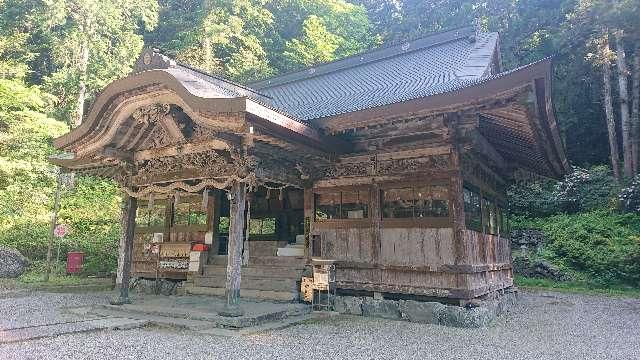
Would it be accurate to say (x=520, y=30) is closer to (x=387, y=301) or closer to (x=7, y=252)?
(x=387, y=301)

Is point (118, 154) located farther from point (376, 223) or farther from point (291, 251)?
point (376, 223)

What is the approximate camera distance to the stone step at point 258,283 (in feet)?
28.4

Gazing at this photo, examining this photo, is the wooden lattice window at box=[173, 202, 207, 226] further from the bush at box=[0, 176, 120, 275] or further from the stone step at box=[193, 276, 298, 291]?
the bush at box=[0, 176, 120, 275]

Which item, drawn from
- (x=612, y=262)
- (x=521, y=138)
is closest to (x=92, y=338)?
(x=521, y=138)

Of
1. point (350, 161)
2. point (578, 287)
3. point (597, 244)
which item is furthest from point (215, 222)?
point (597, 244)

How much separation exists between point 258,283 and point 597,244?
1396cm

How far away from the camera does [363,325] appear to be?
22.7 ft

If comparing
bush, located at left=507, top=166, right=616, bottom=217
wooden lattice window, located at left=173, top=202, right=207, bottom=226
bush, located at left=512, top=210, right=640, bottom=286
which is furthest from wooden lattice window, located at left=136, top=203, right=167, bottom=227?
bush, located at left=507, top=166, right=616, bottom=217

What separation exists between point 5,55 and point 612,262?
30.5 meters

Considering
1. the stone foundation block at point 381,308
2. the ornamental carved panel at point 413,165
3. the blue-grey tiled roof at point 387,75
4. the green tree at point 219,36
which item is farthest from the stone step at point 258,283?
the green tree at point 219,36

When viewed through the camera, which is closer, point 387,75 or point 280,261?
point 280,261

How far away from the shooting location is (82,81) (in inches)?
866

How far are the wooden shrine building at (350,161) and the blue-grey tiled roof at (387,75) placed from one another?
140 millimetres

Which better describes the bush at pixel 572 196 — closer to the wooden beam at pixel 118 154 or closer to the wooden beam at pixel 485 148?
the wooden beam at pixel 485 148
